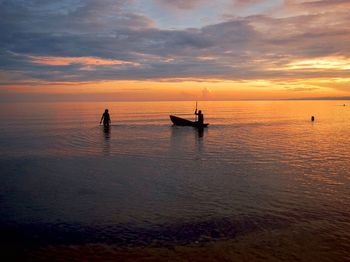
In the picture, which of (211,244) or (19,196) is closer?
(211,244)

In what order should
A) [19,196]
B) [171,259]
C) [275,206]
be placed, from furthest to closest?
[19,196], [275,206], [171,259]

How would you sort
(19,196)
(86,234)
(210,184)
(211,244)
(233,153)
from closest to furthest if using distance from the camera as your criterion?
1. (211,244)
2. (86,234)
3. (19,196)
4. (210,184)
5. (233,153)

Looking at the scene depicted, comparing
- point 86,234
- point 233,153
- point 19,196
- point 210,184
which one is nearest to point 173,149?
point 233,153

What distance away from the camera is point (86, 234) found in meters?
11.6

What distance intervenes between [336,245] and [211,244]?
13.0ft

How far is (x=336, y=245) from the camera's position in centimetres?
1094

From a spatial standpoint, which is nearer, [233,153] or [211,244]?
[211,244]

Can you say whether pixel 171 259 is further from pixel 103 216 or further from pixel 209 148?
pixel 209 148

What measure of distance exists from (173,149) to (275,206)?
17.4 m

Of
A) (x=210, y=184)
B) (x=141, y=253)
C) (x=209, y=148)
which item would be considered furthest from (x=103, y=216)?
(x=209, y=148)

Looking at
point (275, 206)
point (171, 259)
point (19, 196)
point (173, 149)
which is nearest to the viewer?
point (171, 259)

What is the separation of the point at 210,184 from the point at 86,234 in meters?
8.41

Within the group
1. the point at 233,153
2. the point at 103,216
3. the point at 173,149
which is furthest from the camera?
the point at 173,149

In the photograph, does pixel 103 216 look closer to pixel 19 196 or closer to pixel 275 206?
pixel 19 196
